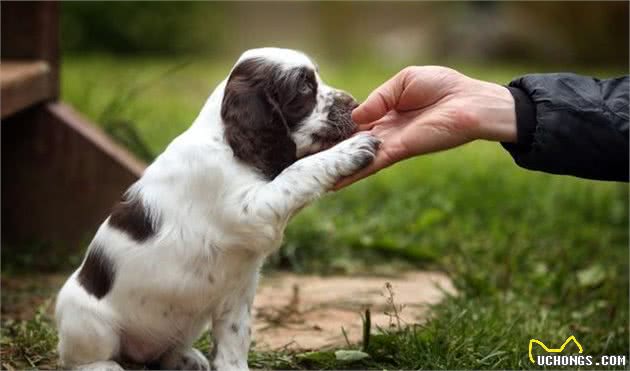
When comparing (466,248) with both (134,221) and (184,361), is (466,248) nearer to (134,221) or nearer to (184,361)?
(184,361)

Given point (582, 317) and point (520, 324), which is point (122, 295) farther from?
point (582, 317)

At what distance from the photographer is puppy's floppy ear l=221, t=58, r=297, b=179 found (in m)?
3.77

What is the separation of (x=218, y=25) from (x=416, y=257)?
12.4m

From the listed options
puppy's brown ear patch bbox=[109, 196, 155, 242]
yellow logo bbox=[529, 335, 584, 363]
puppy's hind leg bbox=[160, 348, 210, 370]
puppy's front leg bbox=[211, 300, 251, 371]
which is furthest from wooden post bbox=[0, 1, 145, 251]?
yellow logo bbox=[529, 335, 584, 363]

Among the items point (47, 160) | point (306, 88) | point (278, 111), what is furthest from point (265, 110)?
point (47, 160)

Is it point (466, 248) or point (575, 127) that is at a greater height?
point (575, 127)

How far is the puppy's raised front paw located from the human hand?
0.04 metres

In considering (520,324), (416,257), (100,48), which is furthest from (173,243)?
(100,48)

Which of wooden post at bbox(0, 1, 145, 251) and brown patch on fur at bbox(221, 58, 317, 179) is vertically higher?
brown patch on fur at bbox(221, 58, 317, 179)

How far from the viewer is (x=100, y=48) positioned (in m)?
17.1

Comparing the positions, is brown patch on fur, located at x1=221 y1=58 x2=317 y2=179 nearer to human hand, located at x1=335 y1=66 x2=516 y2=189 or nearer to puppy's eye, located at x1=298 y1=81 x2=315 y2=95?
puppy's eye, located at x1=298 y1=81 x2=315 y2=95

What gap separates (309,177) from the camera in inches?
146

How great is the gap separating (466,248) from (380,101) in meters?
2.52

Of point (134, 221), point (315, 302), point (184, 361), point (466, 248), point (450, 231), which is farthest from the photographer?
point (450, 231)
